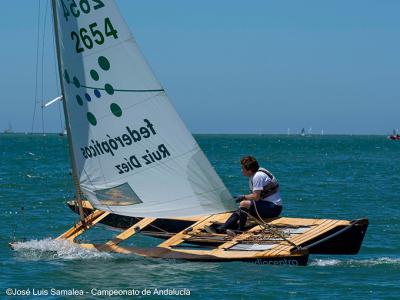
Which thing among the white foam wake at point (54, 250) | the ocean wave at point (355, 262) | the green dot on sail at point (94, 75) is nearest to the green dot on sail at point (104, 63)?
the green dot on sail at point (94, 75)

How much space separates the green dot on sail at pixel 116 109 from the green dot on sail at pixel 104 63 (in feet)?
1.81

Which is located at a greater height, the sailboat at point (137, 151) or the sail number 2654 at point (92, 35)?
the sail number 2654 at point (92, 35)

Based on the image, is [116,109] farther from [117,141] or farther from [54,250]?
[54,250]

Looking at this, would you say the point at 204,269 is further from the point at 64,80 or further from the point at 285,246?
the point at 64,80

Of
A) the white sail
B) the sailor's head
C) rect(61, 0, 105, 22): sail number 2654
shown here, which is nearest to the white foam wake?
the white sail

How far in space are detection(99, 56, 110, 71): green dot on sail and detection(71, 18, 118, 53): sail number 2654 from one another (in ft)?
0.74

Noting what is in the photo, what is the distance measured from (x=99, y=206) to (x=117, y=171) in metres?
0.71

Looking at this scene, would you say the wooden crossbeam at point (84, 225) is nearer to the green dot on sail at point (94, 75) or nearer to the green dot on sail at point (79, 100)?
the green dot on sail at point (79, 100)

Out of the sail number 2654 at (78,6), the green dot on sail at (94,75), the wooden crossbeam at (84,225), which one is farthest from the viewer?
the wooden crossbeam at (84,225)

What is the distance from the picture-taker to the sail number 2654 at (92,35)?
14710 millimetres

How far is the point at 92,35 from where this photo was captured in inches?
582

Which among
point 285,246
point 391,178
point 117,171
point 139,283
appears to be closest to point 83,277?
point 139,283

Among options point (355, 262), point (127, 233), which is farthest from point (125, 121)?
point (355, 262)

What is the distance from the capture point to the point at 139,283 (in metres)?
13.6
